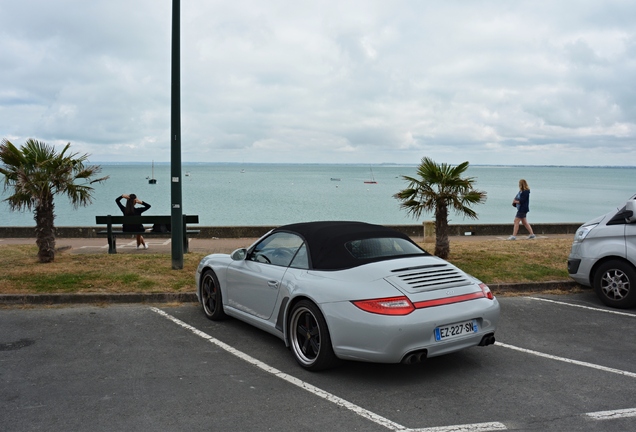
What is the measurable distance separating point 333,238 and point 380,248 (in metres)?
0.49

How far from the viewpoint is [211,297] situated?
24.2ft

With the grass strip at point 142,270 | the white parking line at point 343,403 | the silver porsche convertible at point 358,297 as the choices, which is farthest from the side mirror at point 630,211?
the white parking line at point 343,403

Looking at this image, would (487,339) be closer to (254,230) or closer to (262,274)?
(262,274)

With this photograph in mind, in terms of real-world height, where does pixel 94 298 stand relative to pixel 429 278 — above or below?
below

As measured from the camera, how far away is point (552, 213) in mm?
53500

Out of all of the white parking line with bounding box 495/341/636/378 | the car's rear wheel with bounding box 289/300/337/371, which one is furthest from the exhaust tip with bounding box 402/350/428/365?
the white parking line with bounding box 495/341/636/378

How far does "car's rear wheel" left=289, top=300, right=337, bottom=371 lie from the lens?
519cm

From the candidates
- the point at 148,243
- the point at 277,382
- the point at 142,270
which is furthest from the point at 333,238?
the point at 148,243

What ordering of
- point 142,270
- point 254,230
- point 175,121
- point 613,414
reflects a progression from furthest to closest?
1. point 254,230
2. point 175,121
3. point 142,270
4. point 613,414

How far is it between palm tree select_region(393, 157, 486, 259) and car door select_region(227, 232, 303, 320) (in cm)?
466

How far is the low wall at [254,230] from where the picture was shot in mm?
17406

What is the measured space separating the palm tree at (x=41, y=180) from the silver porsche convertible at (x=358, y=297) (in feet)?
18.2

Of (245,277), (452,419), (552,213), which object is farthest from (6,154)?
(552,213)

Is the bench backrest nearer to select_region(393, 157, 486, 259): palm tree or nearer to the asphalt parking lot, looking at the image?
select_region(393, 157, 486, 259): palm tree
